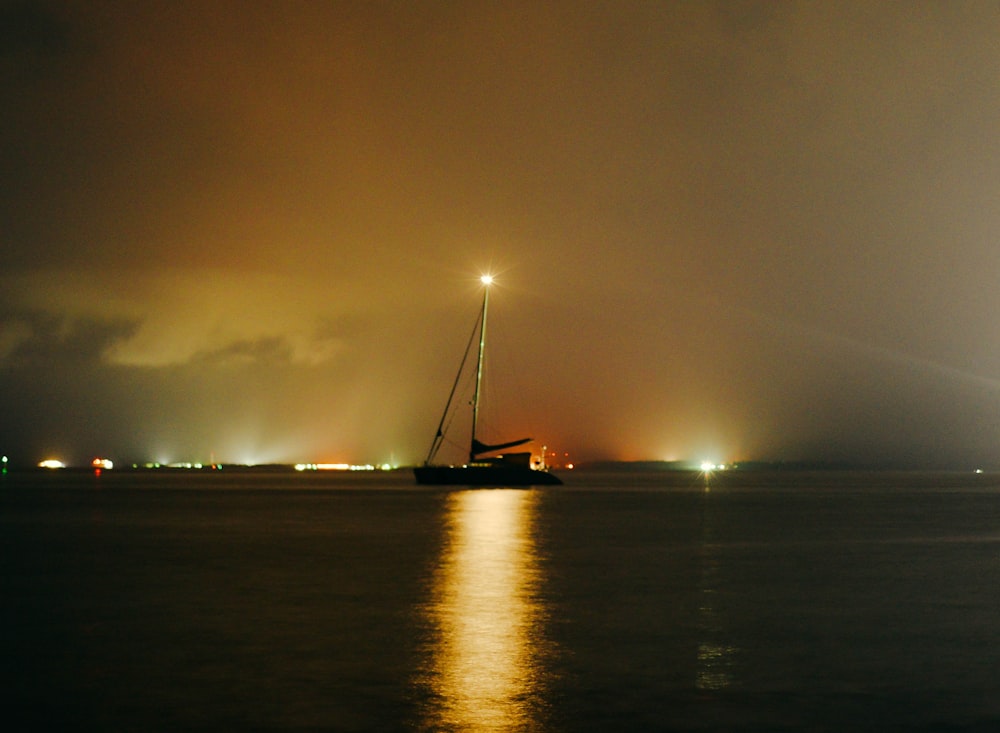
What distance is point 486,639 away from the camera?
70.5 feet

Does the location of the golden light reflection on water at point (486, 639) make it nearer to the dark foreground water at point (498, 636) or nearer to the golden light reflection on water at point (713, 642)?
the dark foreground water at point (498, 636)

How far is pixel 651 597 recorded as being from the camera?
28.6 meters

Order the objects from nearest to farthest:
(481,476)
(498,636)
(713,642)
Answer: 1. (713,642)
2. (498,636)
3. (481,476)

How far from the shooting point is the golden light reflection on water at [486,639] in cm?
1530

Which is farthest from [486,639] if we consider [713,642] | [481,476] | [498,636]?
[481,476]

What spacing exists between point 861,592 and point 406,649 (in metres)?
15.0

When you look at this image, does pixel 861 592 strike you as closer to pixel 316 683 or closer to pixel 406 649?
pixel 406 649

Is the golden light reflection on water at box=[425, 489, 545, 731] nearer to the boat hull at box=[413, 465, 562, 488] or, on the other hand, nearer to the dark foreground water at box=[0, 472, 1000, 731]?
the dark foreground water at box=[0, 472, 1000, 731]

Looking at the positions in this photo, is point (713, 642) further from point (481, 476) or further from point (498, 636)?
point (481, 476)

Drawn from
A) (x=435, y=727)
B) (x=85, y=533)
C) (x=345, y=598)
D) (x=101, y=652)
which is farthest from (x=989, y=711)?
(x=85, y=533)

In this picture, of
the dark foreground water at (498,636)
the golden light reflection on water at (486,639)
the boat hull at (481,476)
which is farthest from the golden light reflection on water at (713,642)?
the boat hull at (481,476)

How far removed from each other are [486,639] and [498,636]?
48 cm

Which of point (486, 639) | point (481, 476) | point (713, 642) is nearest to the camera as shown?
point (486, 639)

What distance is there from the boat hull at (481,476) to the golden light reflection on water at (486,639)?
288ft
